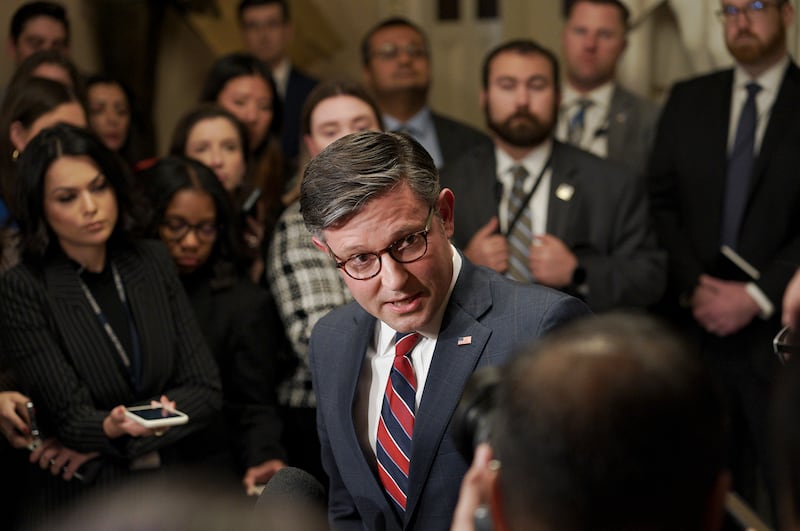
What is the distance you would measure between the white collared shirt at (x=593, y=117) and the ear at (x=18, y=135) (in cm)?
214

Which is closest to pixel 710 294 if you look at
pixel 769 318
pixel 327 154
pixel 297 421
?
pixel 769 318

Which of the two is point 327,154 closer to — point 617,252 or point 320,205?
point 320,205

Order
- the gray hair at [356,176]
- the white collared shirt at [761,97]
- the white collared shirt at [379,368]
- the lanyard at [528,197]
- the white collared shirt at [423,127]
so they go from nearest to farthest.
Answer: the gray hair at [356,176], the white collared shirt at [379,368], the lanyard at [528,197], the white collared shirt at [761,97], the white collared shirt at [423,127]

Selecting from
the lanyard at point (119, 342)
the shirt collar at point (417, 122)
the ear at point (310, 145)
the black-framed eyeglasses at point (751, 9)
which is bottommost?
the lanyard at point (119, 342)

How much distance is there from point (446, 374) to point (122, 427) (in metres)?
1.05

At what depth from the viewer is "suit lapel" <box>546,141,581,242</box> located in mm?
3789

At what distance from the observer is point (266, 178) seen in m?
4.14

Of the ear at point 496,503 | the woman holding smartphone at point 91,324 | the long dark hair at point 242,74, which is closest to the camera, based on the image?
the ear at point 496,503

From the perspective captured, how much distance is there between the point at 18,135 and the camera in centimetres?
357

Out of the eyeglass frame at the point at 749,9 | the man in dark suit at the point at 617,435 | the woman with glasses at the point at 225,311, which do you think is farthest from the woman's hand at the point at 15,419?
the eyeglass frame at the point at 749,9

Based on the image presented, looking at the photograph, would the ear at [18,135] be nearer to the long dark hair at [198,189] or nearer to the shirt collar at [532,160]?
the long dark hair at [198,189]

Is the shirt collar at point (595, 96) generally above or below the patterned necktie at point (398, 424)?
above

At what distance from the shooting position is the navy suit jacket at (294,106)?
498cm

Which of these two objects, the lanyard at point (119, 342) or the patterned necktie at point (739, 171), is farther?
the patterned necktie at point (739, 171)
